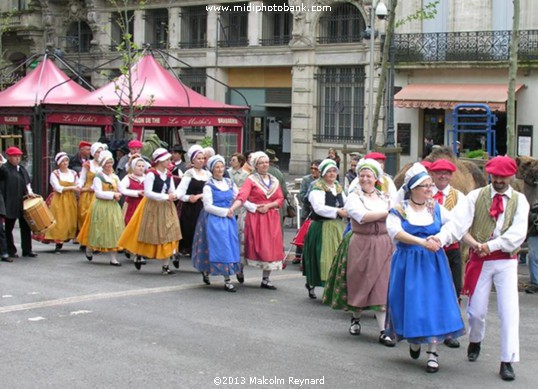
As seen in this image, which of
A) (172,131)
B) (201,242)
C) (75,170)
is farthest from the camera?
(172,131)

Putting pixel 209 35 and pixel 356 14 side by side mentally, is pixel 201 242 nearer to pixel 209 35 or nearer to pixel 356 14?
pixel 356 14

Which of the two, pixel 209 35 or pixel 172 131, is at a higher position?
pixel 209 35

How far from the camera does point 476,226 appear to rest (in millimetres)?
8219

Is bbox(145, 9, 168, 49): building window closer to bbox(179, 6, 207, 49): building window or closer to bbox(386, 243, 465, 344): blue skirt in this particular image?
bbox(179, 6, 207, 49): building window

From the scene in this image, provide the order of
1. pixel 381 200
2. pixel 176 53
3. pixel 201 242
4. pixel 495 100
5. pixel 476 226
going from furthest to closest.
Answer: pixel 176 53
pixel 495 100
pixel 201 242
pixel 381 200
pixel 476 226

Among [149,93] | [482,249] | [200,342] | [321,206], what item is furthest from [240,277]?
[149,93]

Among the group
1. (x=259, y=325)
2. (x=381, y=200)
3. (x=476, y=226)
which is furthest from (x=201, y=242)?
(x=476, y=226)

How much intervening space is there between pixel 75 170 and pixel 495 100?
596 inches

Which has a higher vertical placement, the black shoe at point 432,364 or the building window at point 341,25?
the building window at point 341,25

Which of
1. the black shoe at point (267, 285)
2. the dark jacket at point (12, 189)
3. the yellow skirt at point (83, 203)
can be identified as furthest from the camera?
the yellow skirt at point (83, 203)

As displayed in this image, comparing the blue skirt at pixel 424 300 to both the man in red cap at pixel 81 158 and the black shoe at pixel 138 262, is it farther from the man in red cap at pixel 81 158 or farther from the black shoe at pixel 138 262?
the man in red cap at pixel 81 158

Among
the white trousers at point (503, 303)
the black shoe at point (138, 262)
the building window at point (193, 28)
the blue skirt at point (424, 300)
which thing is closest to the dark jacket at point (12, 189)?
the black shoe at point (138, 262)

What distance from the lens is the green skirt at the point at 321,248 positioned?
11094 millimetres

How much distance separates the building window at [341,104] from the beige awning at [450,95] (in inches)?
86.3
